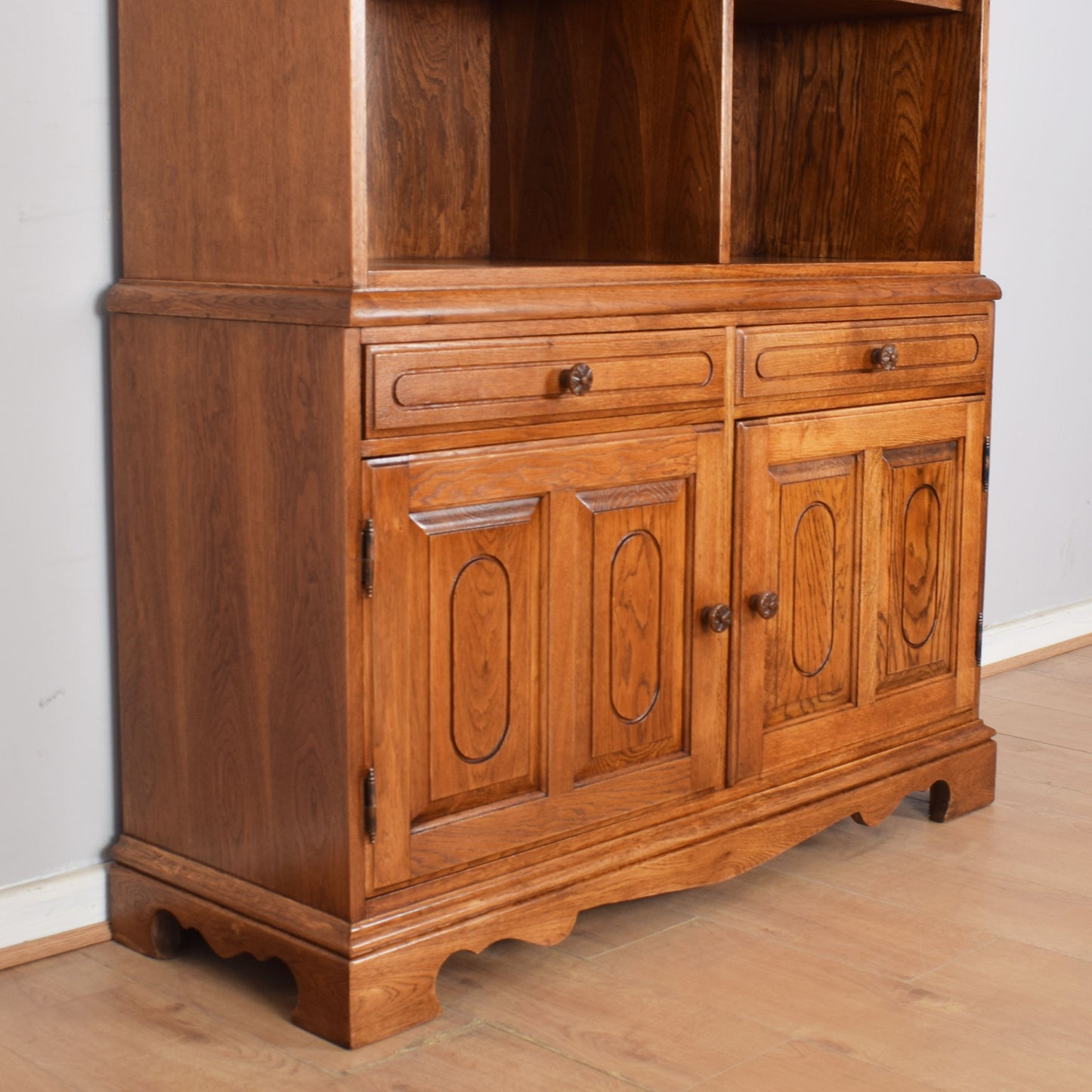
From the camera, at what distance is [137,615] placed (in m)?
2.03

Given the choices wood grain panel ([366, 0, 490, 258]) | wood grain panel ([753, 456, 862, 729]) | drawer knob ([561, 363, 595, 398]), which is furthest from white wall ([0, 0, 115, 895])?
wood grain panel ([753, 456, 862, 729])

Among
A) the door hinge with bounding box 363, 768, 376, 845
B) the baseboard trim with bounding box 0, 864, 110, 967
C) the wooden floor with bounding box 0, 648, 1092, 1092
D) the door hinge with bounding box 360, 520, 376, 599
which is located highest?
the door hinge with bounding box 360, 520, 376, 599

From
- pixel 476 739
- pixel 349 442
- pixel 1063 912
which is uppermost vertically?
pixel 349 442

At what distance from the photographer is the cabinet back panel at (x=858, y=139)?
2.47 meters

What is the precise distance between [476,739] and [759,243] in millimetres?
1234

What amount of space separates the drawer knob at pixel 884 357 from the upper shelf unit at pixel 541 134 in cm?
29

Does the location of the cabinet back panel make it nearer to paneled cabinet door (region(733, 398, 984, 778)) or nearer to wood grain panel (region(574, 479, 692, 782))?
paneled cabinet door (region(733, 398, 984, 778))

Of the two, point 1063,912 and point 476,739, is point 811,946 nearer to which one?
point 1063,912

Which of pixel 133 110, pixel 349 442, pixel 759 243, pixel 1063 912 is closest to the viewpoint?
pixel 349 442

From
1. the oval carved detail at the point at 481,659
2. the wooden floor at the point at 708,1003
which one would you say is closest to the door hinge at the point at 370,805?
the oval carved detail at the point at 481,659

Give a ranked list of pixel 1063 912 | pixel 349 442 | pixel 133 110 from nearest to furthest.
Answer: pixel 349 442 < pixel 133 110 < pixel 1063 912

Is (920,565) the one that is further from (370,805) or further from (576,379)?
(370,805)

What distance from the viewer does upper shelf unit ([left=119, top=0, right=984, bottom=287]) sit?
175 cm

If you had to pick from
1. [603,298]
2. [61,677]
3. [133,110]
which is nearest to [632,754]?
[603,298]
